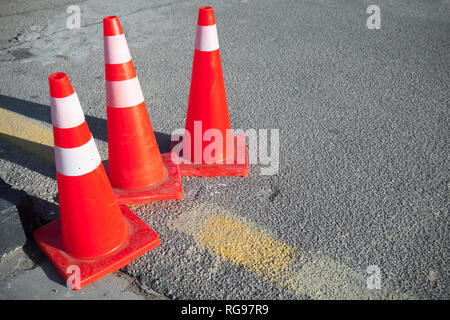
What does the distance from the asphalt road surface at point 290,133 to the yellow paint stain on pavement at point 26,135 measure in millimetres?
19

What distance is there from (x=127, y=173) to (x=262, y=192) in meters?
0.87

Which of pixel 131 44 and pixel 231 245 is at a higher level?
pixel 131 44

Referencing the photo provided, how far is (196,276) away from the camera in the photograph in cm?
205

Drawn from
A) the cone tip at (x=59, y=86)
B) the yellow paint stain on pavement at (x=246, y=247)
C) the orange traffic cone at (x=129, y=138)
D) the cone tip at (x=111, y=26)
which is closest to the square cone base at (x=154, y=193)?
the orange traffic cone at (x=129, y=138)

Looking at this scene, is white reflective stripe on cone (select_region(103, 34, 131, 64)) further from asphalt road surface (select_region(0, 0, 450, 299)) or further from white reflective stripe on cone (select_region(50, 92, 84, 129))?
asphalt road surface (select_region(0, 0, 450, 299))

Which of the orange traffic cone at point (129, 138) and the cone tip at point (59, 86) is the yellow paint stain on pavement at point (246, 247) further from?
the cone tip at point (59, 86)

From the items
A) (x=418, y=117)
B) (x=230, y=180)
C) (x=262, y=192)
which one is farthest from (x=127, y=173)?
(x=418, y=117)

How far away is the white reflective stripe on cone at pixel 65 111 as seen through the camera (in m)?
1.87

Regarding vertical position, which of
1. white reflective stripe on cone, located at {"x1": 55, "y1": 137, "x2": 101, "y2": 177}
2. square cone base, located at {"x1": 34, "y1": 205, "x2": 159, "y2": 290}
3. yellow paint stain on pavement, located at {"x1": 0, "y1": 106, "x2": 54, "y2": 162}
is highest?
white reflective stripe on cone, located at {"x1": 55, "y1": 137, "x2": 101, "y2": 177}

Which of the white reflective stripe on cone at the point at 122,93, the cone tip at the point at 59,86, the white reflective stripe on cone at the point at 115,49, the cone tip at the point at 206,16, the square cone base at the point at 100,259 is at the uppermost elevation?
the cone tip at the point at 206,16

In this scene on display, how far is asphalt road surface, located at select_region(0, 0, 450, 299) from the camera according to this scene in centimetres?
210

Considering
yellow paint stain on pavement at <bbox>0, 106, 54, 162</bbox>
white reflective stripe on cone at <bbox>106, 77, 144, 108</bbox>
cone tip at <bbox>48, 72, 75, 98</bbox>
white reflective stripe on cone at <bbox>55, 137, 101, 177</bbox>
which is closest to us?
cone tip at <bbox>48, 72, 75, 98</bbox>

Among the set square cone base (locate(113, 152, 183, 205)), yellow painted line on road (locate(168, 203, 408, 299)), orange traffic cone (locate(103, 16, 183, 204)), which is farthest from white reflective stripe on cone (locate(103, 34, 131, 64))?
yellow painted line on road (locate(168, 203, 408, 299))
